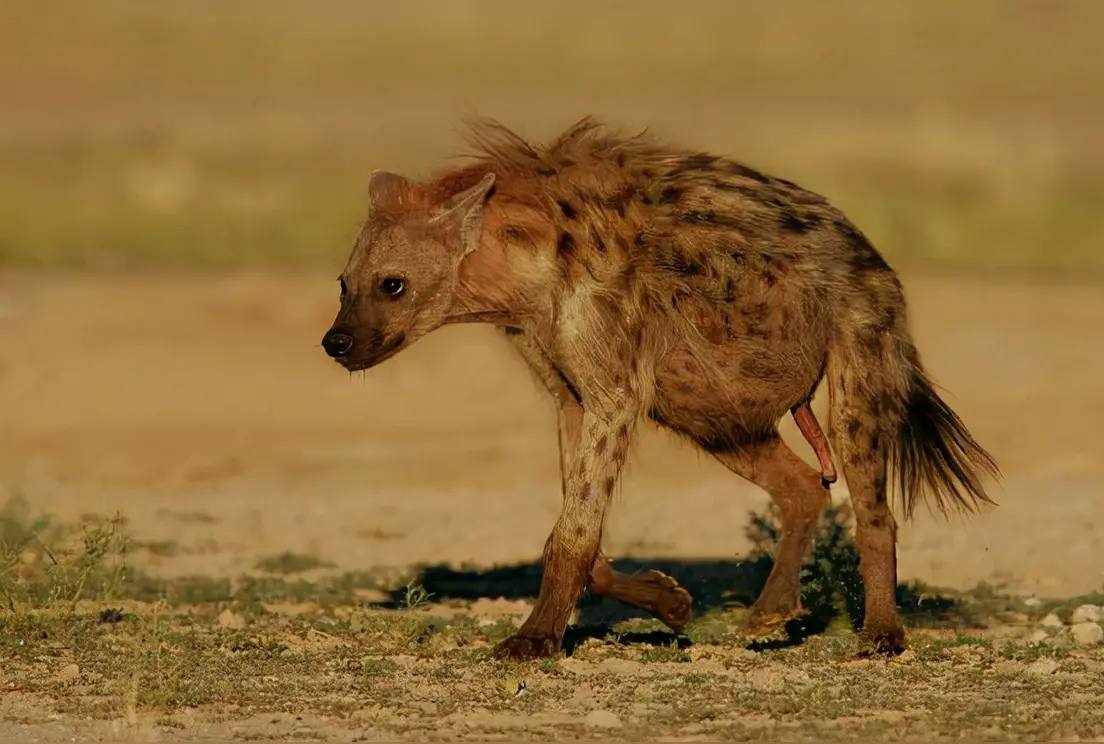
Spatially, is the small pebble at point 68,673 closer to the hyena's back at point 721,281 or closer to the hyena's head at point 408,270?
the hyena's head at point 408,270

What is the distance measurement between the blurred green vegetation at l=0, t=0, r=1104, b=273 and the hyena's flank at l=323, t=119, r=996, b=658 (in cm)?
409

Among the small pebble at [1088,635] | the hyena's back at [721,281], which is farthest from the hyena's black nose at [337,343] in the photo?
the small pebble at [1088,635]

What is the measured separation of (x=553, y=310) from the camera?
28.2 feet

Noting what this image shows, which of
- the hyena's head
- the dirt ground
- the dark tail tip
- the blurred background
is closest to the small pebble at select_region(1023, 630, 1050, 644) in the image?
the dirt ground

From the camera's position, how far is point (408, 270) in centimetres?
861

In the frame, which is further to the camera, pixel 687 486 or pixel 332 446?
pixel 332 446

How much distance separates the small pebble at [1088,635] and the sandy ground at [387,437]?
1.38 metres

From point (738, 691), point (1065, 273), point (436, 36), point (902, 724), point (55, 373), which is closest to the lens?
point (902, 724)

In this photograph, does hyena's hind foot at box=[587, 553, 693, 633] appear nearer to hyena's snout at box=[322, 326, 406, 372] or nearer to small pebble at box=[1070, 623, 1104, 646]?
hyena's snout at box=[322, 326, 406, 372]

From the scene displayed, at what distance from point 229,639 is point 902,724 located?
2.59 m

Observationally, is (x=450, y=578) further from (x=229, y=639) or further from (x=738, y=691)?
(x=738, y=691)

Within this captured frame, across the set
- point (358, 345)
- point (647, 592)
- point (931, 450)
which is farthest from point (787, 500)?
point (358, 345)

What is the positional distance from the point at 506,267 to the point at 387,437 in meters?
6.85

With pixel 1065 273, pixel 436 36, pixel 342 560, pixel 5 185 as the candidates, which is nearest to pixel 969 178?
pixel 1065 273
